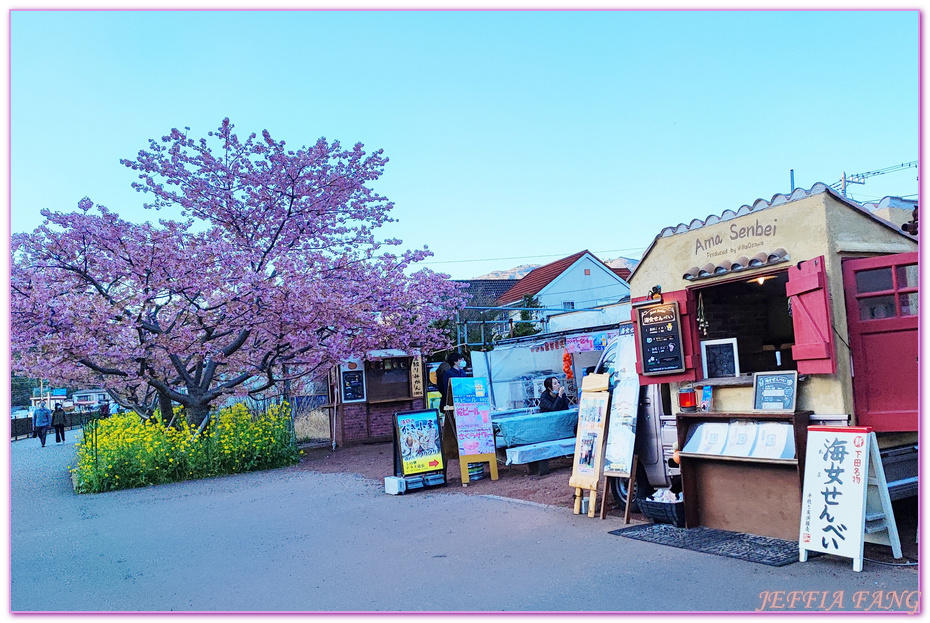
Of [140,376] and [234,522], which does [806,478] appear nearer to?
[234,522]

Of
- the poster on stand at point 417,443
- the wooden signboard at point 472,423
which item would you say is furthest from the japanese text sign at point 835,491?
the poster on stand at point 417,443

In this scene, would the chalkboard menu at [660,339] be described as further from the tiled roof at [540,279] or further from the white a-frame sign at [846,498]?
the tiled roof at [540,279]

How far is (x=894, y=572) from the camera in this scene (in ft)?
16.5

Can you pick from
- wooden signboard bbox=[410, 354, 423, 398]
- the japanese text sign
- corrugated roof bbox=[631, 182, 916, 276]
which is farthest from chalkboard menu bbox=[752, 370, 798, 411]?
wooden signboard bbox=[410, 354, 423, 398]

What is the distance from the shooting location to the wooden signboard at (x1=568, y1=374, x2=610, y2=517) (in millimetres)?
7613

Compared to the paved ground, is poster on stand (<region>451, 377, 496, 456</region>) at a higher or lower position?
higher

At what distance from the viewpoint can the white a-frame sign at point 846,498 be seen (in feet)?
16.9

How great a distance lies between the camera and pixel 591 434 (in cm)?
787

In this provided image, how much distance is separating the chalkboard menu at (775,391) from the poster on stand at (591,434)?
5.55 ft

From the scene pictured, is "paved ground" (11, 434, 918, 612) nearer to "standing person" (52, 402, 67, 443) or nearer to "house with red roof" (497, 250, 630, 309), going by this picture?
"standing person" (52, 402, 67, 443)

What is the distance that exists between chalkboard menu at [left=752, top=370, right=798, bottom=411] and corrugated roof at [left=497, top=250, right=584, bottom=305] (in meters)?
26.0

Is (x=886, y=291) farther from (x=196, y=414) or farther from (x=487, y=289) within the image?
(x=487, y=289)

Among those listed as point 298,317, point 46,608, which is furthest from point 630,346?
point 298,317

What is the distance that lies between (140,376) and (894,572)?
12.6 m
